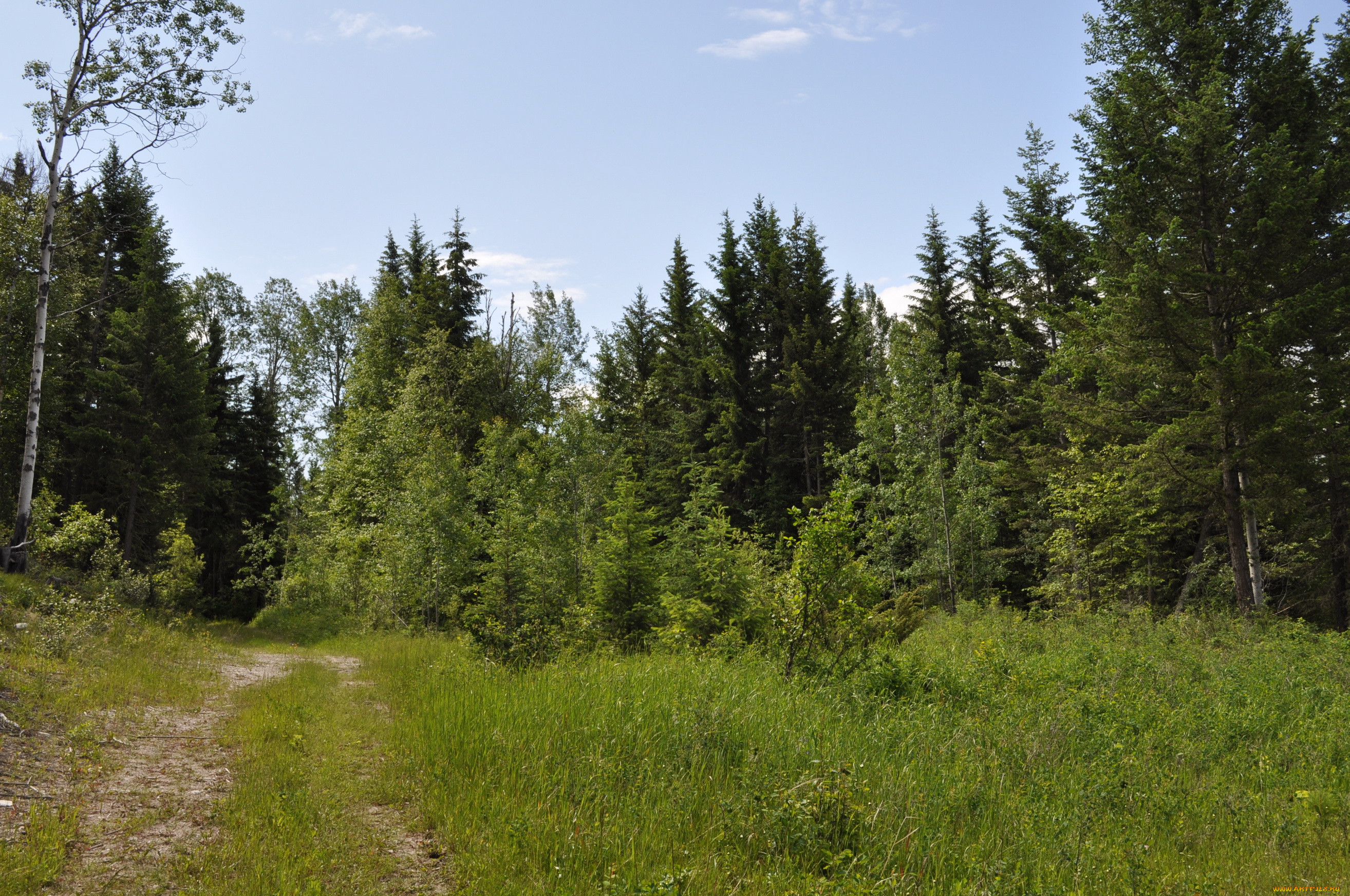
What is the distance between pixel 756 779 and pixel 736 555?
6909mm

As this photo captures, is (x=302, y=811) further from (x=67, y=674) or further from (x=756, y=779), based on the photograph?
(x=67, y=674)

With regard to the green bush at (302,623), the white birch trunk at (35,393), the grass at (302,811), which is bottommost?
the green bush at (302,623)

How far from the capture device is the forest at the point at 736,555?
4.72 meters

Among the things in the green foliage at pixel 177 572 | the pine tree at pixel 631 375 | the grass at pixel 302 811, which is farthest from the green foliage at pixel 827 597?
the pine tree at pixel 631 375

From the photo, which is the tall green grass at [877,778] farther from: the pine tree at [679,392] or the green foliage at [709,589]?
the pine tree at [679,392]

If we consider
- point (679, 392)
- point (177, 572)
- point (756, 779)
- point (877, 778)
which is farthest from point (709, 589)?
point (679, 392)

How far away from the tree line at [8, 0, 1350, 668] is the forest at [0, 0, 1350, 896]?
165mm

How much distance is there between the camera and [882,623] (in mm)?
9961

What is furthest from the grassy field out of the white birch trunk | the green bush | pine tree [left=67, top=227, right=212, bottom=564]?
pine tree [left=67, top=227, right=212, bottom=564]

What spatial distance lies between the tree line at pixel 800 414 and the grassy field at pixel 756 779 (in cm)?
203

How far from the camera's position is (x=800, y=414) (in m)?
31.4

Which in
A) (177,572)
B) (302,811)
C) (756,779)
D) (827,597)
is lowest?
(302,811)

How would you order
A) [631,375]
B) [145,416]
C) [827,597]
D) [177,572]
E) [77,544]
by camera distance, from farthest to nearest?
[631,375] → [145,416] → [177,572] → [77,544] → [827,597]

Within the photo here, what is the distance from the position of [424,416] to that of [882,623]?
2532 cm
